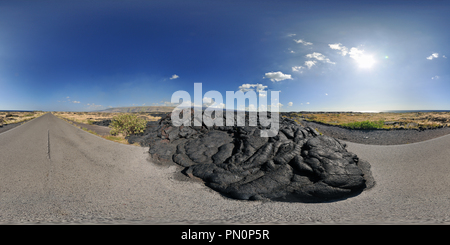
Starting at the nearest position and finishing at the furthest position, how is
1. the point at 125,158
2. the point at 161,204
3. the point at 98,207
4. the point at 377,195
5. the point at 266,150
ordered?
the point at 98,207 < the point at 161,204 < the point at 377,195 < the point at 266,150 < the point at 125,158

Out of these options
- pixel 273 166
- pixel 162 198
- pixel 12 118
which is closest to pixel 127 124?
pixel 162 198

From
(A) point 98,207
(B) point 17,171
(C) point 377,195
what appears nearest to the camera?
(A) point 98,207

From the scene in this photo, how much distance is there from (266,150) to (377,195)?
16.8 feet

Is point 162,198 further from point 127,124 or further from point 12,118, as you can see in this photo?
point 12,118

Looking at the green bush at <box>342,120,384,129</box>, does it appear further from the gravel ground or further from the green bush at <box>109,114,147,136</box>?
the green bush at <box>109,114,147,136</box>

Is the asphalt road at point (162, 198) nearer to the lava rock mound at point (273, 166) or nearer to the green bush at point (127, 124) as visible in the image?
the lava rock mound at point (273, 166)

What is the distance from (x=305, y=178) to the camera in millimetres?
7414

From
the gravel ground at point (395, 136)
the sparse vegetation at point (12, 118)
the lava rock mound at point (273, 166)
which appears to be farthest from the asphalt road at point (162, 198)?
the sparse vegetation at point (12, 118)

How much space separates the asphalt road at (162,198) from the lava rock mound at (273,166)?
21.0 inches

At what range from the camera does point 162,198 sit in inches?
240

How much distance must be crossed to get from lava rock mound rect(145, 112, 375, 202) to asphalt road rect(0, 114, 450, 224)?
0.53 meters

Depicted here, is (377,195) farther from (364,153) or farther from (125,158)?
(125,158)

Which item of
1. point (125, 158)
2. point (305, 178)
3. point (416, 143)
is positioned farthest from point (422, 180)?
point (125, 158)

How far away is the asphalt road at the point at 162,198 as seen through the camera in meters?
4.80
